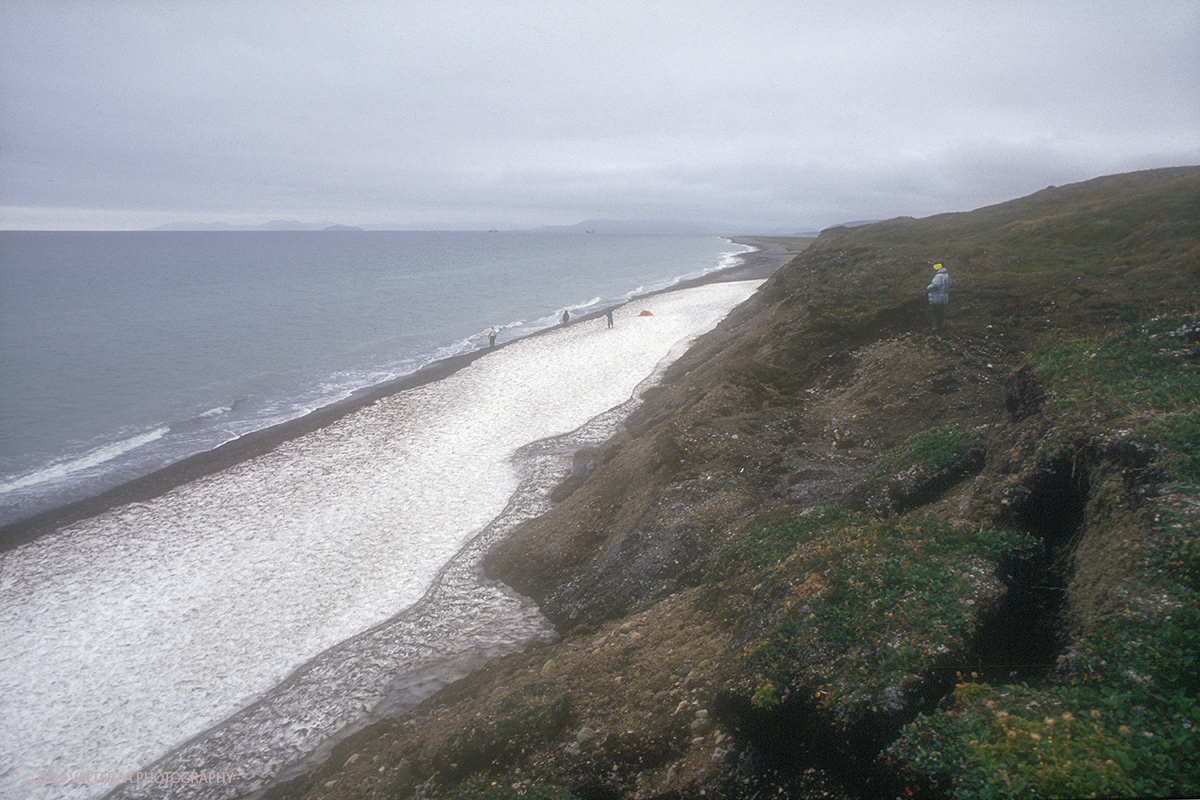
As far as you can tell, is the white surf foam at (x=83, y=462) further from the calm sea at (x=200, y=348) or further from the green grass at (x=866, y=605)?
the green grass at (x=866, y=605)

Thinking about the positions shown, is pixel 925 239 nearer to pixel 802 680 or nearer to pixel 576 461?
pixel 576 461

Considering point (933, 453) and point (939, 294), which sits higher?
point (939, 294)

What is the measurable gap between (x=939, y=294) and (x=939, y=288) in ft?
0.68

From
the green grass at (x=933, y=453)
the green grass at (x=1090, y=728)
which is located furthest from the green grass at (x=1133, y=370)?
the green grass at (x=1090, y=728)

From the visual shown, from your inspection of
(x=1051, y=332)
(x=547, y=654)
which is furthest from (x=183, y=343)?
(x=1051, y=332)

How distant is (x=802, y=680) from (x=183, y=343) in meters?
62.9

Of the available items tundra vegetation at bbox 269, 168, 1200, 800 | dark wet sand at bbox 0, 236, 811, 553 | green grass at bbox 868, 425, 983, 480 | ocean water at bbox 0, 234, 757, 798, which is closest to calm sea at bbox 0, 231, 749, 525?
ocean water at bbox 0, 234, 757, 798

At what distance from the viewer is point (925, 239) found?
4141cm

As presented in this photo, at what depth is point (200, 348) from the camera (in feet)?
168

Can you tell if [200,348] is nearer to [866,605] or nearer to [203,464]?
[203,464]

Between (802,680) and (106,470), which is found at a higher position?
(802,680)

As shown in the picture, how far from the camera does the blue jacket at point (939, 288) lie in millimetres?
19562

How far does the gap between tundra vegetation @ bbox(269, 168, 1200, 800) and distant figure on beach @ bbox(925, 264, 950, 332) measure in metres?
1.37

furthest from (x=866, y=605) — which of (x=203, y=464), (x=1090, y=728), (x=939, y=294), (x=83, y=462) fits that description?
(x=83, y=462)
